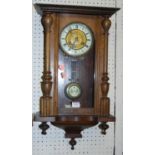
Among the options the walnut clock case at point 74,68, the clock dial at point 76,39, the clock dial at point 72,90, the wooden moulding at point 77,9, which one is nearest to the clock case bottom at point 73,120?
the walnut clock case at point 74,68

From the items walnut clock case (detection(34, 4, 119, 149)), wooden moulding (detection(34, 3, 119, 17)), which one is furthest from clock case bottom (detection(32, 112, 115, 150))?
wooden moulding (detection(34, 3, 119, 17))

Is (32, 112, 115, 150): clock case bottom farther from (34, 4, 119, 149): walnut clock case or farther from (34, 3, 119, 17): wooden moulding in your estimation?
(34, 3, 119, 17): wooden moulding

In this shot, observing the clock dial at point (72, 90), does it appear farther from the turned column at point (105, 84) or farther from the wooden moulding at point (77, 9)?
the wooden moulding at point (77, 9)

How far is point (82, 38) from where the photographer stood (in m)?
1.40

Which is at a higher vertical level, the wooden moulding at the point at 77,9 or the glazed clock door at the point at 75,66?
the wooden moulding at the point at 77,9

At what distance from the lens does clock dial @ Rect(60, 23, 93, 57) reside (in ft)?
4.54

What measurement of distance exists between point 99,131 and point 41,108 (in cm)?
48

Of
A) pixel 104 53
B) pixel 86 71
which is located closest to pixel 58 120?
pixel 86 71

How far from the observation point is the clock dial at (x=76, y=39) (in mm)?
1385

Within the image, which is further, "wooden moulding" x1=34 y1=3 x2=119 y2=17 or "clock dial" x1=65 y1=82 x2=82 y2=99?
"clock dial" x1=65 y1=82 x2=82 y2=99

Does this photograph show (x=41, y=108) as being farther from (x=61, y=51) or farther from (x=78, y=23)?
(x=78, y=23)

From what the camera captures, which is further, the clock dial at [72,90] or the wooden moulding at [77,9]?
the clock dial at [72,90]
